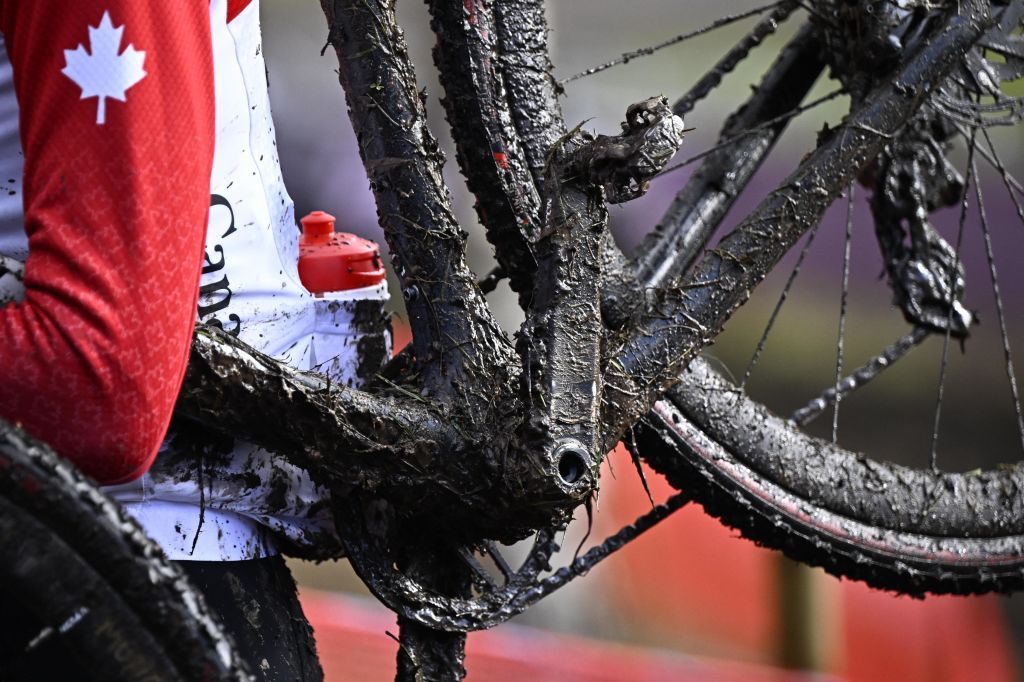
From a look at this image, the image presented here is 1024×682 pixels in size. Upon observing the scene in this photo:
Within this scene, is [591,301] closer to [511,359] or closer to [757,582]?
[511,359]

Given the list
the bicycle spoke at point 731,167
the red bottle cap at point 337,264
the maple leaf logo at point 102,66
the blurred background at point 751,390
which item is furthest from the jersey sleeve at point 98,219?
the blurred background at point 751,390

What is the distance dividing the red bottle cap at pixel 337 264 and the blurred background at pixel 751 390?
4.84 ft

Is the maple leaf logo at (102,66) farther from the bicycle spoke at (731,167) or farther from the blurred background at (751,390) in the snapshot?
the blurred background at (751,390)

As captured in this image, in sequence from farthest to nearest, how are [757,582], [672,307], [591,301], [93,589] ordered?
[757,582]
[672,307]
[591,301]
[93,589]

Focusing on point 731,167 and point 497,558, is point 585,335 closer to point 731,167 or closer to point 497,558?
point 497,558

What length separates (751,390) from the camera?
9.11 feet

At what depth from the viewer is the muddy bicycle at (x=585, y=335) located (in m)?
0.69

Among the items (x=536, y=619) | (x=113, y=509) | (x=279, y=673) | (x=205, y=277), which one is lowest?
(x=536, y=619)

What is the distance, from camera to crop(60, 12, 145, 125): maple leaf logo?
0.54 meters

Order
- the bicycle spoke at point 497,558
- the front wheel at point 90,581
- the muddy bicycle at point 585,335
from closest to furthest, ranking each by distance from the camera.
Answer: the front wheel at point 90,581, the muddy bicycle at point 585,335, the bicycle spoke at point 497,558

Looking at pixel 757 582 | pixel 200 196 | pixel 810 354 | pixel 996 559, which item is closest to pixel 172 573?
pixel 200 196

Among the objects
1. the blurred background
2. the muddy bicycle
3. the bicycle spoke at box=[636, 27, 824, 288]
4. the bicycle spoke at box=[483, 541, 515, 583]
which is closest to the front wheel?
the muddy bicycle

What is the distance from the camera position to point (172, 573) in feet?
1.75

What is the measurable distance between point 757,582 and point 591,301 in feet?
6.46
